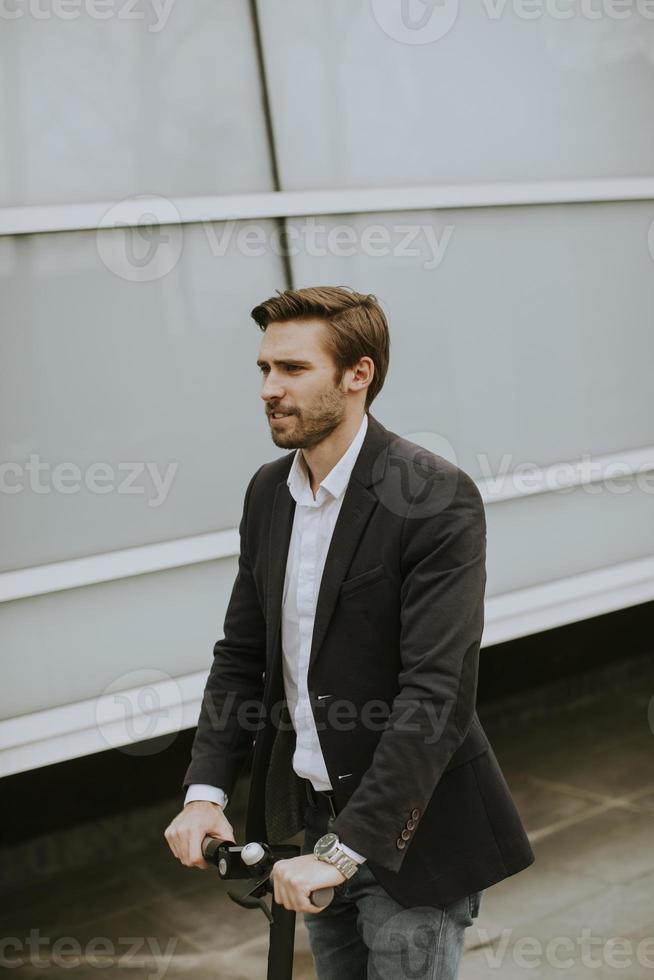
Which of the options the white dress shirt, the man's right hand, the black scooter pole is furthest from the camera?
the white dress shirt

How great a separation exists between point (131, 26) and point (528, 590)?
307 centimetres

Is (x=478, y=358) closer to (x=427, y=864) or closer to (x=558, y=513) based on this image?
(x=558, y=513)

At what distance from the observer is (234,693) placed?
2.33m

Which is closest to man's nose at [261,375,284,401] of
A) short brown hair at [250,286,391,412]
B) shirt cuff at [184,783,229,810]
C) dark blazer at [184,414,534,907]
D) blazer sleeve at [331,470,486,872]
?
short brown hair at [250,286,391,412]

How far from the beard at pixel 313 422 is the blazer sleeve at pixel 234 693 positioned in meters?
0.36

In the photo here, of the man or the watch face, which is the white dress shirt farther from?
the watch face

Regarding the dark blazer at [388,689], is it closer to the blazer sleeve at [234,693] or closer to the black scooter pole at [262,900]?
the blazer sleeve at [234,693]

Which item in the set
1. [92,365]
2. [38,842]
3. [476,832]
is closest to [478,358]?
Result: [92,365]

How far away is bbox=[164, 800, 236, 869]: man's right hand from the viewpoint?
6.63 feet

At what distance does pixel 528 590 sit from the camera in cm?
526

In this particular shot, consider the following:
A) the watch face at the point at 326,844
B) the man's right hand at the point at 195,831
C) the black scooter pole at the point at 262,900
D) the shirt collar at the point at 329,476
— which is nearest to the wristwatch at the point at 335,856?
the watch face at the point at 326,844

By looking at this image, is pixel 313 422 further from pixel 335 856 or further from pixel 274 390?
pixel 335 856

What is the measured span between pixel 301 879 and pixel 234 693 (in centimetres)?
61

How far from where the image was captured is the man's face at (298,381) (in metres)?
2.07
